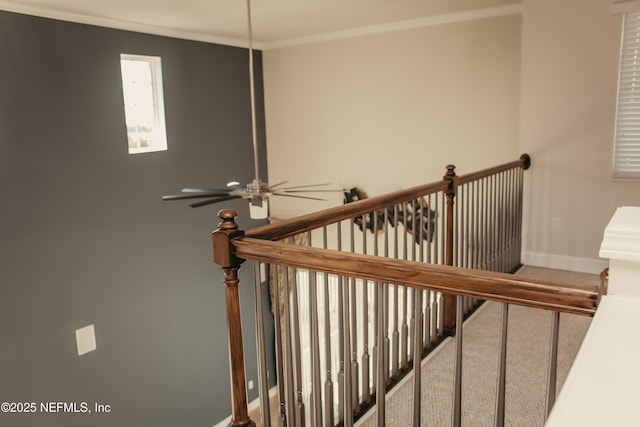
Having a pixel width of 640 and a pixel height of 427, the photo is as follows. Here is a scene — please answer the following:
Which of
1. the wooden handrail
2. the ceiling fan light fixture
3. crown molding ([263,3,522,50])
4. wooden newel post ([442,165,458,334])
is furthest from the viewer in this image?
crown molding ([263,3,522,50])

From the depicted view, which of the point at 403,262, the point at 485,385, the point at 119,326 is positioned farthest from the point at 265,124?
the point at 403,262

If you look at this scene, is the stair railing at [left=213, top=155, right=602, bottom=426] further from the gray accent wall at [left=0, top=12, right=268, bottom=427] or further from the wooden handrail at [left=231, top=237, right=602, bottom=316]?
the gray accent wall at [left=0, top=12, right=268, bottom=427]

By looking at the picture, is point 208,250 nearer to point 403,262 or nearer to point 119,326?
point 119,326

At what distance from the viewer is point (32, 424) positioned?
14.0ft

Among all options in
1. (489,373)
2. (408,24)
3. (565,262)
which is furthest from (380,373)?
(408,24)

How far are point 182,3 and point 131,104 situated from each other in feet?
4.09

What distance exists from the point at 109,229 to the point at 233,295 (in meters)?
3.32

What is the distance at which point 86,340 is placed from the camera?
15.1 feet

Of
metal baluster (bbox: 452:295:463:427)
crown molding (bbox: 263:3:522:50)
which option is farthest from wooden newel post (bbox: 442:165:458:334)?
crown molding (bbox: 263:3:522:50)

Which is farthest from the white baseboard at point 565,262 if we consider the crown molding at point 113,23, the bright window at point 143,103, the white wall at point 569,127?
the crown molding at point 113,23

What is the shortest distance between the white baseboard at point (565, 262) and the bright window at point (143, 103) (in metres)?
3.56

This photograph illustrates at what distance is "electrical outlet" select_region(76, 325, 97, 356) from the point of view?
4.56 meters

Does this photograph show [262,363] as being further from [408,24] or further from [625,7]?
[408,24]

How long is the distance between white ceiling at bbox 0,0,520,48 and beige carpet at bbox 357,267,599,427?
2.73 metres
